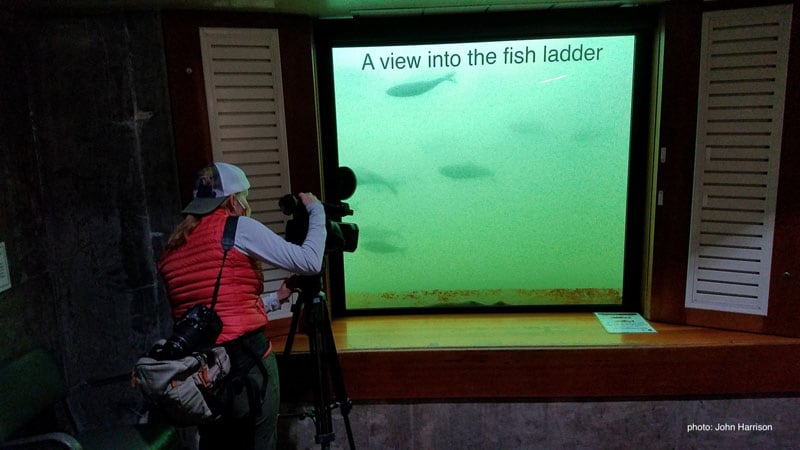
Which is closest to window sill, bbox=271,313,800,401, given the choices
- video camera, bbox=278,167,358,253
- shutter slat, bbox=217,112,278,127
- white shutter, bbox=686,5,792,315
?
white shutter, bbox=686,5,792,315

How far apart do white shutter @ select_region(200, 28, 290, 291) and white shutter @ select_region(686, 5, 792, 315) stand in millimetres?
2091

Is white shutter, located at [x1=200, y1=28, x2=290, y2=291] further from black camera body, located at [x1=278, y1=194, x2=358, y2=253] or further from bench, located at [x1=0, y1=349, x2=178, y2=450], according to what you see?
bench, located at [x1=0, y1=349, x2=178, y2=450]

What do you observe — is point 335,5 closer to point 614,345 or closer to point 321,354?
point 321,354

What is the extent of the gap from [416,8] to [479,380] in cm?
187

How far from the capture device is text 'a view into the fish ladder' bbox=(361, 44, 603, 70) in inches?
103

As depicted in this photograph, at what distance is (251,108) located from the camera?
2.45 m

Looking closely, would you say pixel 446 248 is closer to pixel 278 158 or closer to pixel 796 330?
pixel 278 158

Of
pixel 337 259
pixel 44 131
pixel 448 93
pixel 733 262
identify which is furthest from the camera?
pixel 337 259

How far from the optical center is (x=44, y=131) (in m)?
2.33

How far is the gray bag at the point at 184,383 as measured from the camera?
1.58 metres

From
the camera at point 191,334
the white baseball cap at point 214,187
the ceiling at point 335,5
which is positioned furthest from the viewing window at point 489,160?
the camera at point 191,334

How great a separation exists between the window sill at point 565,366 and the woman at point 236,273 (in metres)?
0.59

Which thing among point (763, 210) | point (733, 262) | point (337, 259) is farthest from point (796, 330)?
point (337, 259)

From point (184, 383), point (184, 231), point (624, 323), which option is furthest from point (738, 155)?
point (184, 383)
